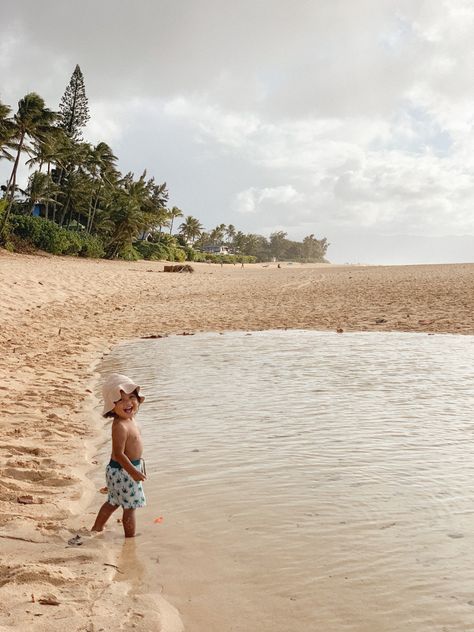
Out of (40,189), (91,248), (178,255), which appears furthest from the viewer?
(178,255)

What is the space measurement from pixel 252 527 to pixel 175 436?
6.53 ft

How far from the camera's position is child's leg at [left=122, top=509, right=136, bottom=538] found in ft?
10.7

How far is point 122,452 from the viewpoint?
3.45 m

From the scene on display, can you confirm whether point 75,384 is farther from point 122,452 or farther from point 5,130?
point 5,130

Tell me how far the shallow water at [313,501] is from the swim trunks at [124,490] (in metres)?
0.20

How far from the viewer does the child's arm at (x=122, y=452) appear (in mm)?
3414

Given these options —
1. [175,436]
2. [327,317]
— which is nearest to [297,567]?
[175,436]

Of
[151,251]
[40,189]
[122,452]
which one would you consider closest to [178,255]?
[151,251]

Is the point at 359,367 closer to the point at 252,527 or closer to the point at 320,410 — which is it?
the point at 320,410

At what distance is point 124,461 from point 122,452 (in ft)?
0.18

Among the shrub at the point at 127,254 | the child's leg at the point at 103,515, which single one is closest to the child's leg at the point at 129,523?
the child's leg at the point at 103,515

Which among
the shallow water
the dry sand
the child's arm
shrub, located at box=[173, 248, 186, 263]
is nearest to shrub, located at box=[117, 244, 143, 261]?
shrub, located at box=[173, 248, 186, 263]

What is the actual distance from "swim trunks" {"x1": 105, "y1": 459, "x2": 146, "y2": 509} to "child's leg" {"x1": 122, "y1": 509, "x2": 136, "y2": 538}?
4 cm

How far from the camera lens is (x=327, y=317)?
1472 centimetres
